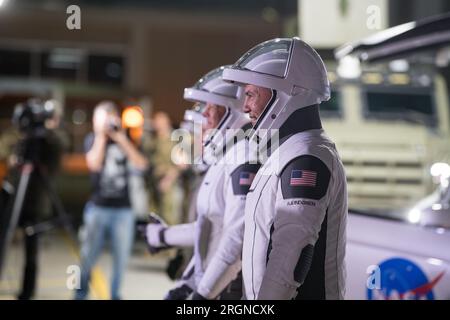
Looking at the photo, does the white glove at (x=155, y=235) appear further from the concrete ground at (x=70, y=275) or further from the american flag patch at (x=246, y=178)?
the concrete ground at (x=70, y=275)

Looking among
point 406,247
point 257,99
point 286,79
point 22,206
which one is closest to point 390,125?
point 22,206

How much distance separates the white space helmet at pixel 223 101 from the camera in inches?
138

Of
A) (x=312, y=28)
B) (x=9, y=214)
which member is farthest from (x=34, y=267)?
(x=312, y=28)

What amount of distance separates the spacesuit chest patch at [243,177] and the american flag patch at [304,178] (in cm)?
66

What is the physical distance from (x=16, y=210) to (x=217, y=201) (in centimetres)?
408

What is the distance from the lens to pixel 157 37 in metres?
21.9

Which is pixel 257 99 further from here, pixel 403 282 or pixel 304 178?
pixel 403 282

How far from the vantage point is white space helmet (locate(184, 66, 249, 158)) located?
351 centimetres

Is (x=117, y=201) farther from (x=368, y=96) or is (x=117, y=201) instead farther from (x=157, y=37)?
(x=157, y=37)

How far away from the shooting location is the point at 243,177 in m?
3.17

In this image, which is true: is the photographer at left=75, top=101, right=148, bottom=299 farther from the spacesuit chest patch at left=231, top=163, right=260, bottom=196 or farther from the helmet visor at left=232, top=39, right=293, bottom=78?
the helmet visor at left=232, top=39, right=293, bottom=78

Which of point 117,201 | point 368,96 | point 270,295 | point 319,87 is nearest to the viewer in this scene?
point 270,295

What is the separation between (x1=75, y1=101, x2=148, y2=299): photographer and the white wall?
6.08 feet

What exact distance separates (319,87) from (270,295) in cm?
72
